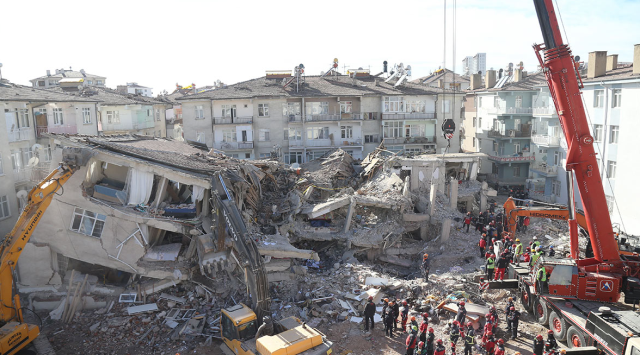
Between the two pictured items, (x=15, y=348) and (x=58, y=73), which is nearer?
(x=15, y=348)

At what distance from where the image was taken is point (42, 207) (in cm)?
1658

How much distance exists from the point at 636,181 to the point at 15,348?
34.7 metres

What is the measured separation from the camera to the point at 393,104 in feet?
141

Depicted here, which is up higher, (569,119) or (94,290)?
(569,119)

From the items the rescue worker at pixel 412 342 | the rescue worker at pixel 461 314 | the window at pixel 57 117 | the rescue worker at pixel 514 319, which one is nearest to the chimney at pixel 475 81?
the rescue worker at pixel 514 319

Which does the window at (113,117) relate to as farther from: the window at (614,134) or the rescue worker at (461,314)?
the window at (614,134)

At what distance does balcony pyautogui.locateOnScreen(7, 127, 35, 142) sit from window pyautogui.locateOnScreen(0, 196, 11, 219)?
373 cm

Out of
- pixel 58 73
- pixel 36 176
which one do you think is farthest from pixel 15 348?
pixel 58 73

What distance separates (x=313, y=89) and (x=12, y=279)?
105 feet

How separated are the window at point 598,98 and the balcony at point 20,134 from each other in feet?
131

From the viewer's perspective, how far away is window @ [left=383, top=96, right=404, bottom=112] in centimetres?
4281

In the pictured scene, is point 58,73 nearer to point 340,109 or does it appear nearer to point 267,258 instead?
point 340,109

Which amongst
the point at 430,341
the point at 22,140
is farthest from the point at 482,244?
the point at 22,140

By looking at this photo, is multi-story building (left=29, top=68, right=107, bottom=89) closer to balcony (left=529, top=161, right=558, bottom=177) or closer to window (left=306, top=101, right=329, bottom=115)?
window (left=306, top=101, right=329, bottom=115)
